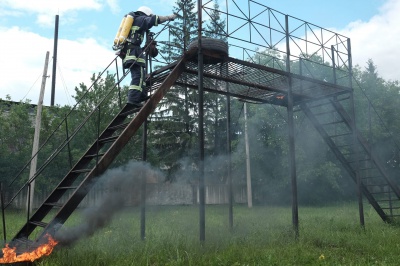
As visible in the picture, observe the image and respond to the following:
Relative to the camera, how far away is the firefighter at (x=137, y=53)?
26.9 ft

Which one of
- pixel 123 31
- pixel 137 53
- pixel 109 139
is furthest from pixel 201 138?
pixel 123 31

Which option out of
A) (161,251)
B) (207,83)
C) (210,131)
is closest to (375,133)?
(210,131)

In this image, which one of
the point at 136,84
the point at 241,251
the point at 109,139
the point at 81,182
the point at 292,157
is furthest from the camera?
the point at 292,157

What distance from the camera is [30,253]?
6.03 m

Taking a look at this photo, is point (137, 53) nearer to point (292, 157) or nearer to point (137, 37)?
point (137, 37)

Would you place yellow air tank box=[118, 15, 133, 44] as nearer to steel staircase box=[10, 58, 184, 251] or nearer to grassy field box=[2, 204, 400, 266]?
steel staircase box=[10, 58, 184, 251]

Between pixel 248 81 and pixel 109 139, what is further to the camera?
pixel 248 81

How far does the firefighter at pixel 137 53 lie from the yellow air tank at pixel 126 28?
0.10m

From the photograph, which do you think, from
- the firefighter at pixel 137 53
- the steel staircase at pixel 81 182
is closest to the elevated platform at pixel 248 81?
the firefighter at pixel 137 53

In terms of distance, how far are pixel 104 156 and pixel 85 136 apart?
13.4 metres

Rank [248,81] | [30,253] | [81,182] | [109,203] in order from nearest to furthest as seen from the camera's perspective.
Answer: [30,253] → [81,182] → [109,203] → [248,81]

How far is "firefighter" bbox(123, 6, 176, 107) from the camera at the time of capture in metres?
8.20

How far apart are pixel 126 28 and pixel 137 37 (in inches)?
12.3

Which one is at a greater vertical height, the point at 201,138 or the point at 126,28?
the point at 126,28
